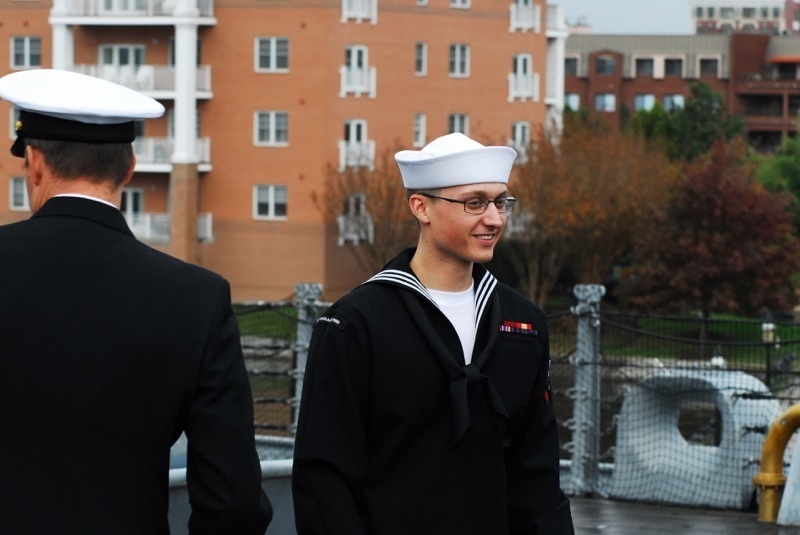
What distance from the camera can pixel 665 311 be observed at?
5856cm

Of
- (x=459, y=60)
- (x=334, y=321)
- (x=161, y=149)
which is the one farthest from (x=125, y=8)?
(x=334, y=321)

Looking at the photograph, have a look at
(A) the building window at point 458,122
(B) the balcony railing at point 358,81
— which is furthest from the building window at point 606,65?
(B) the balcony railing at point 358,81

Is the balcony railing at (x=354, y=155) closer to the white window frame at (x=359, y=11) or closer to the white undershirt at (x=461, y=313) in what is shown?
the white window frame at (x=359, y=11)

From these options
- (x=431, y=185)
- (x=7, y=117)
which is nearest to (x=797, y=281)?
(x=7, y=117)

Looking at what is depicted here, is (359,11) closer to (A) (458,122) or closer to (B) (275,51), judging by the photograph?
(B) (275,51)

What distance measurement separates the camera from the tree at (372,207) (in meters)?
63.1

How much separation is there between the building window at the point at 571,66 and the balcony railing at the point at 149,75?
61.8 meters

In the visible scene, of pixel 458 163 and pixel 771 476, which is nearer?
pixel 458 163

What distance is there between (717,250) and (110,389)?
53.5 metres

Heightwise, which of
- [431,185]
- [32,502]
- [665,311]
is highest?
[431,185]

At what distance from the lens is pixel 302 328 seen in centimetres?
1686

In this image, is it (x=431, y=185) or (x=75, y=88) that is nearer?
(x=75, y=88)

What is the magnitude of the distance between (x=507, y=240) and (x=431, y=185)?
60292mm

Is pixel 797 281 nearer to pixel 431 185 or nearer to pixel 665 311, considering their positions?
pixel 665 311
